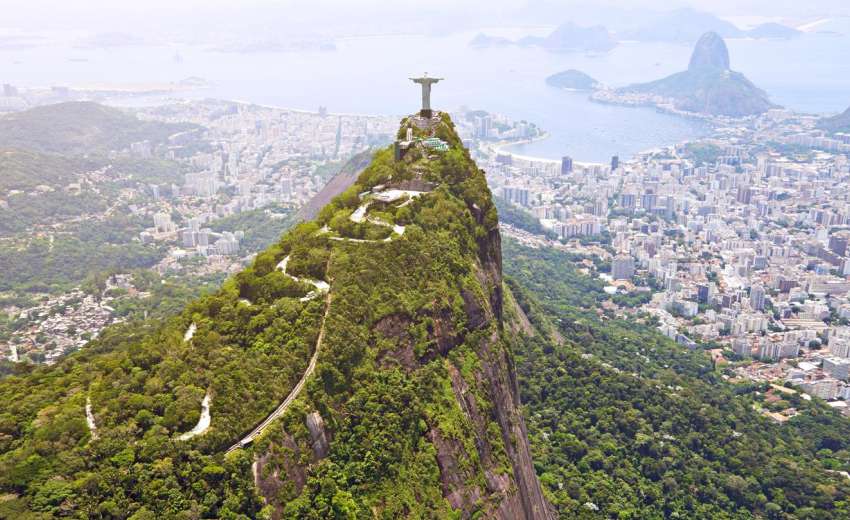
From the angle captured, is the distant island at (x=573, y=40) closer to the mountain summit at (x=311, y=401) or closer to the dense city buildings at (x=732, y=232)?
the dense city buildings at (x=732, y=232)

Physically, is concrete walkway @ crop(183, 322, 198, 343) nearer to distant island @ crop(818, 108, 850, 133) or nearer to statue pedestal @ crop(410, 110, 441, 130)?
statue pedestal @ crop(410, 110, 441, 130)

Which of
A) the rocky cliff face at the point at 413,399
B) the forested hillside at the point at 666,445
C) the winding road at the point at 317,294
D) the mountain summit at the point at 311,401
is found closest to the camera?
the mountain summit at the point at 311,401

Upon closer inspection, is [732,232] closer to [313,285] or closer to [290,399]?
[313,285]

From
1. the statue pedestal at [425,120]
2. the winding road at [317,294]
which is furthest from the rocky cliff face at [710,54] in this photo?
the winding road at [317,294]

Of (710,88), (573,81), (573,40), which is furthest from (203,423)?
(573,40)

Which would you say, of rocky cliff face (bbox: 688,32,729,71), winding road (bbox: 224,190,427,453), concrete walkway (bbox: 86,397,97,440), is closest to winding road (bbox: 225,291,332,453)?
winding road (bbox: 224,190,427,453)

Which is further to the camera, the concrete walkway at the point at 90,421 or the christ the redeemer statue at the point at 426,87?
the christ the redeemer statue at the point at 426,87
